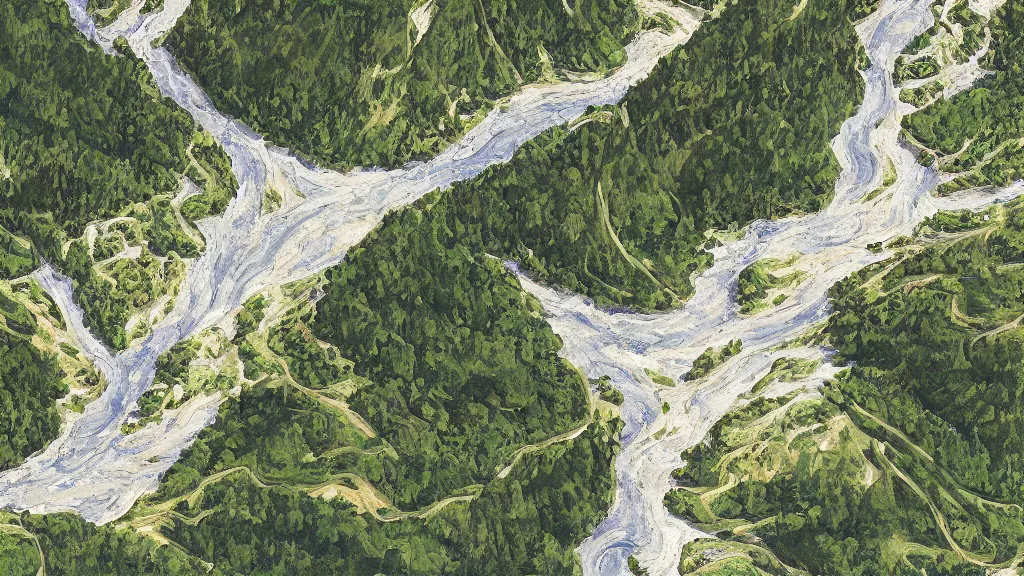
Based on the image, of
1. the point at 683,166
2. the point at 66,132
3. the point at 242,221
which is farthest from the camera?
the point at 242,221

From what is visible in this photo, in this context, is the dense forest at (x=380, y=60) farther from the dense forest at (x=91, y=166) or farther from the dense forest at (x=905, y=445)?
the dense forest at (x=905, y=445)

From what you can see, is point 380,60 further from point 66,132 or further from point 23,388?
point 23,388

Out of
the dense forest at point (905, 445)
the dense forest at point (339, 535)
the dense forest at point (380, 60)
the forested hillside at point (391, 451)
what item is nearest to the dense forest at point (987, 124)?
the dense forest at point (905, 445)

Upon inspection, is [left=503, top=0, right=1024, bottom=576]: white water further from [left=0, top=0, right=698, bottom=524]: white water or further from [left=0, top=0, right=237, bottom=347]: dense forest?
[left=0, top=0, right=237, bottom=347]: dense forest

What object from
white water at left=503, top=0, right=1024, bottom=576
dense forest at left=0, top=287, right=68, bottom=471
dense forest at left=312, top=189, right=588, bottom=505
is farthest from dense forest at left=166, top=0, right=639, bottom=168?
dense forest at left=0, top=287, right=68, bottom=471

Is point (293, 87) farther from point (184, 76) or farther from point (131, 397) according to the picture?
point (131, 397)

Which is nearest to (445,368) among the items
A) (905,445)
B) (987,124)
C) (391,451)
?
(391,451)
